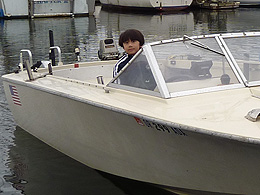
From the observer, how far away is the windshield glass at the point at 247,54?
5.46m

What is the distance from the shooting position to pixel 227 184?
4.52m

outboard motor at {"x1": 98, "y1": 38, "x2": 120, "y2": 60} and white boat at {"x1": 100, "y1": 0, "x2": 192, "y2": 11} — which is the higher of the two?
outboard motor at {"x1": 98, "y1": 38, "x2": 120, "y2": 60}

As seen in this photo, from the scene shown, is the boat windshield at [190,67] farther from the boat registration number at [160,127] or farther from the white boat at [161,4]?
the white boat at [161,4]

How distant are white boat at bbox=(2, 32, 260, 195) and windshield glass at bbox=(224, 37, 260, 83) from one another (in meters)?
0.01

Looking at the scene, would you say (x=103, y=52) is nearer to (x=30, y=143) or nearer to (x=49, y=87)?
(x=30, y=143)

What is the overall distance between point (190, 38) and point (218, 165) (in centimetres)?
180

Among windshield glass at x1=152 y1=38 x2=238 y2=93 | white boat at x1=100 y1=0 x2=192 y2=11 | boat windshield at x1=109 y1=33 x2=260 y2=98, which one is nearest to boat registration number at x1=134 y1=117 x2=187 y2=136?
boat windshield at x1=109 y1=33 x2=260 y2=98

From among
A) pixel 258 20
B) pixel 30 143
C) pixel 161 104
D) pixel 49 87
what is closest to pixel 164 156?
pixel 161 104

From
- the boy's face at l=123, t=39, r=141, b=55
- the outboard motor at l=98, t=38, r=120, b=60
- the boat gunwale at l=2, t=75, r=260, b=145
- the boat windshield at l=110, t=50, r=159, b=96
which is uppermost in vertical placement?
the boy's face at l=123, t=39, r=141, b=55

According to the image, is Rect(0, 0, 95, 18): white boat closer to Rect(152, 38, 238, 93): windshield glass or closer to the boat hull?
the boat hull

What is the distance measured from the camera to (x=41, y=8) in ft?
112

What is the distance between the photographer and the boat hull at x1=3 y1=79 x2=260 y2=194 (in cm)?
436

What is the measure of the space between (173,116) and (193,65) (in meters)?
1.10

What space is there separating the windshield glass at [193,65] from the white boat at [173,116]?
0.04 feet
